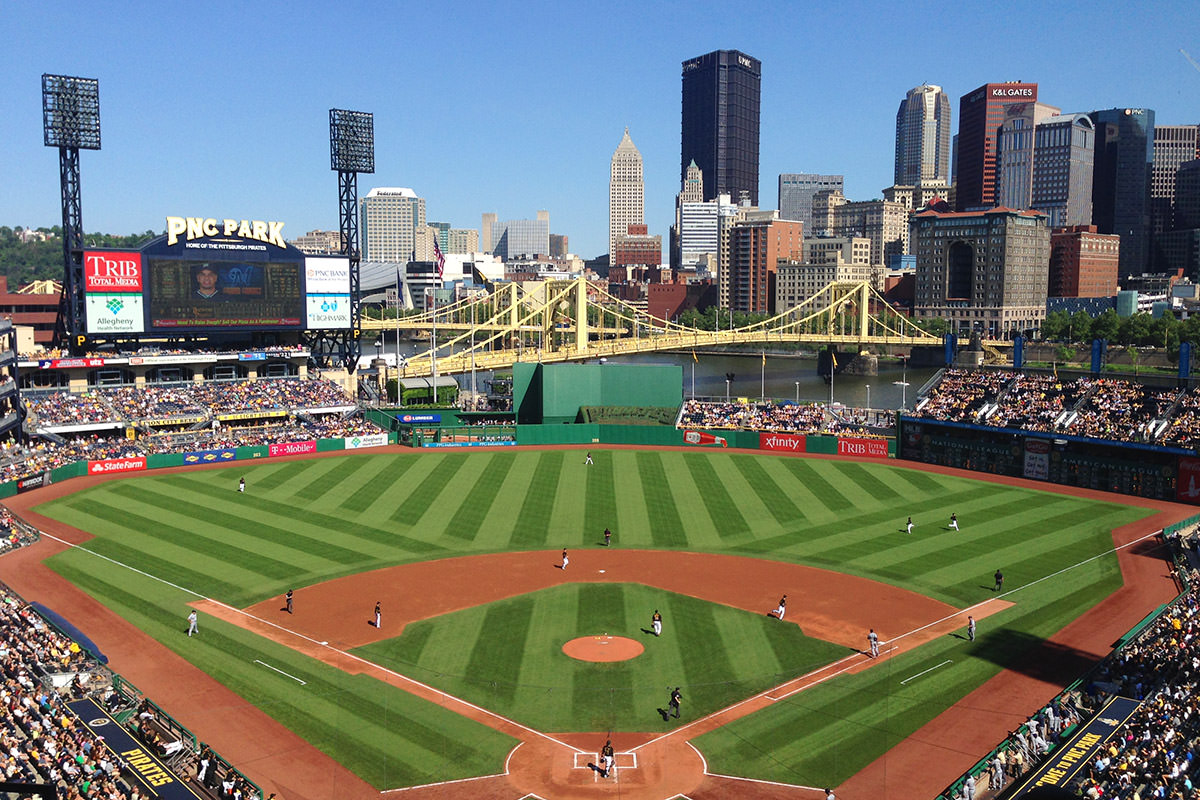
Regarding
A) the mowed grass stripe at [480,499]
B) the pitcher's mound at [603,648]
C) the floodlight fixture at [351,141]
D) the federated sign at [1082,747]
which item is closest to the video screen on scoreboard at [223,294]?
the floodlight fixture at [351,141]

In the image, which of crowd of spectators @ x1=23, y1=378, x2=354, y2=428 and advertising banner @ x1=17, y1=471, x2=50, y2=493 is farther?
crowd of spectators @ x1=23, y1=378, x2=354, y2=428

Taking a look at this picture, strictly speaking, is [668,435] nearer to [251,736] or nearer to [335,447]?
[335,447]

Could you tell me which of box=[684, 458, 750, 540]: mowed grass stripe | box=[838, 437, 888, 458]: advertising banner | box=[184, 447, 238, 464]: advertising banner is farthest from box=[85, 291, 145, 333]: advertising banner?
box=[838, 437, 888, 458]: advertising banner

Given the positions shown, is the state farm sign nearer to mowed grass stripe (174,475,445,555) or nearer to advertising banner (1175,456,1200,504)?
mowed grass stripe (174,475,445,555)

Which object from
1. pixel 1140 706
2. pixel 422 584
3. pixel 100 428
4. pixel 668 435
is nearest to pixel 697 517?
pixel 422 584

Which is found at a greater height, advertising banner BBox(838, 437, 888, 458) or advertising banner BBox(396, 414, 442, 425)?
advertising banner BBox(396, 414, 442, 425)

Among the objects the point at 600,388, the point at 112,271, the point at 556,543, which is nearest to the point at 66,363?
the point at 112,271
